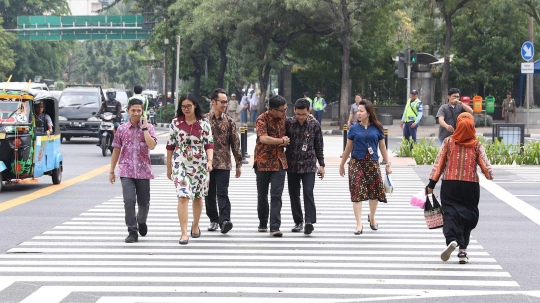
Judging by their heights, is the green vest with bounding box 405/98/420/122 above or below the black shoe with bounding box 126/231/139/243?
above

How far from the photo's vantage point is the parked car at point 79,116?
1206 inches

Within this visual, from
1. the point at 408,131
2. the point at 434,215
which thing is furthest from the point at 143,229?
the point at 408,131

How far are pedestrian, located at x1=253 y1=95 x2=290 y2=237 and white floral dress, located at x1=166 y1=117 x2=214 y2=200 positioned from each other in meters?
0.87

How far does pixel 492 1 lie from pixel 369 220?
105 feet

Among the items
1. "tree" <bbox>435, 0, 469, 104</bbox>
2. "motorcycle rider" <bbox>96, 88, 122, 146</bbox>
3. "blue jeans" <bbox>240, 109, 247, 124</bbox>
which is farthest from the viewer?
"blue jeans" <bbox>240, 109, 247, 124</bbox>

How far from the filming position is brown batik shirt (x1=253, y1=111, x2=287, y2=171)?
1142 centimetres

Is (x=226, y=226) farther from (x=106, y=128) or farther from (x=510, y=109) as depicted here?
(x=510, y=109)

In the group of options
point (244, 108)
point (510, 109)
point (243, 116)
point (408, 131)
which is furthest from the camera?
point (243, 116)

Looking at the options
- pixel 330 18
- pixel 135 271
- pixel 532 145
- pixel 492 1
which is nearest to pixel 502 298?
pixel 135 271

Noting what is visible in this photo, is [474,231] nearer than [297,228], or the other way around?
[297,228]

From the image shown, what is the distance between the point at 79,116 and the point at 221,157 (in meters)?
20.0

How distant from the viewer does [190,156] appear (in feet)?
35.2

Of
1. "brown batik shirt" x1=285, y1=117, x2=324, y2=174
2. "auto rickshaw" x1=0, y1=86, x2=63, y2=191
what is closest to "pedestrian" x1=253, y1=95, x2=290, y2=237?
"brown batik shirt" x1=285, y1=117, x2=324, y2=174

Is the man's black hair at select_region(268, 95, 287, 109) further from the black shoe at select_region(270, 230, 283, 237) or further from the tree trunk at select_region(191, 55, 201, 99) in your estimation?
the tree trunk at select_region(191, 55, 201, 99)
